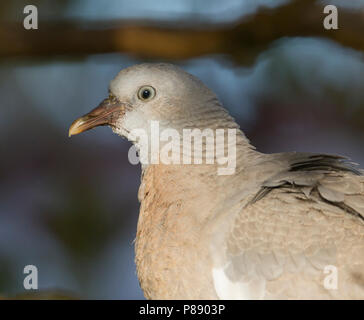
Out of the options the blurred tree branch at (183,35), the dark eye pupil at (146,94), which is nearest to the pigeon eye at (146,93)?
the dark eye pupil at (146,94)

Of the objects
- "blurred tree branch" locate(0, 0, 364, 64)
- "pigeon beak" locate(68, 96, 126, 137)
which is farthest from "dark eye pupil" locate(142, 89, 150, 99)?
"blurred tree branch" locate(0, 0, 364, 64)

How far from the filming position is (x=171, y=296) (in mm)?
3041

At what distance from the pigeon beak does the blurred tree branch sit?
4.68 ft

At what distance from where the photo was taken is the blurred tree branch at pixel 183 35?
485 centimetres

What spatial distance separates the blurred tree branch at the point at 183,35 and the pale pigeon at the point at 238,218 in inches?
61.3

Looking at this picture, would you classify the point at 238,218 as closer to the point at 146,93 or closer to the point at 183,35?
the point at 146,93

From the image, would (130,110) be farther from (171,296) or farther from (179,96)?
(171,296)

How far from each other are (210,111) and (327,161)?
0.62 m

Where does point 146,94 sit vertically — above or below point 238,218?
above

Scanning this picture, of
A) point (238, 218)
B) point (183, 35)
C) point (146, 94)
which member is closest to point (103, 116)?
point (146, 94)

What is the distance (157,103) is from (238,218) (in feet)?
2.62

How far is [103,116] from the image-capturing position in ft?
11.6

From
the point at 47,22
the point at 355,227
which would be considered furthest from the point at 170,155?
the point at 47,22

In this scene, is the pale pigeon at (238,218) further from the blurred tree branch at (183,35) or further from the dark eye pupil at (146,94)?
the blurred tree branch at (183,35)
